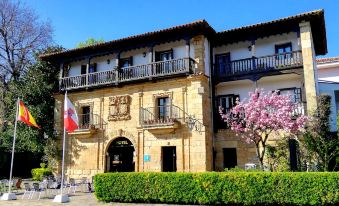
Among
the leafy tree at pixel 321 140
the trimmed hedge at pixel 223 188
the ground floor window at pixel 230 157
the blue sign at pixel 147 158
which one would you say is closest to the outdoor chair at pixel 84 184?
the blue sign at pixel 147 158

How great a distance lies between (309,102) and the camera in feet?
53.4

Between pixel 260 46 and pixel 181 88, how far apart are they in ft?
17.4

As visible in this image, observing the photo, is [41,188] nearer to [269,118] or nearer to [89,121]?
[89,121]

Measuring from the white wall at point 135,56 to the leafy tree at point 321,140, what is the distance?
25.0 feet

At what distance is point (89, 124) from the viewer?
68.8 ft

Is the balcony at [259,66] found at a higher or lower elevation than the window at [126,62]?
lower

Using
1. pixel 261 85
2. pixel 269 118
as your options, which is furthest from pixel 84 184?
pixel 261 85

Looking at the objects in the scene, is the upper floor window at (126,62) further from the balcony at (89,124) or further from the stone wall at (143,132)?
the balcony at (89,124)

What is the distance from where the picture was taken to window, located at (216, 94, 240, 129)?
18.8 m

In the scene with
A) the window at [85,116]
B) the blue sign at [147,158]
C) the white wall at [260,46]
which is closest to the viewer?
the white wall at [260,46]

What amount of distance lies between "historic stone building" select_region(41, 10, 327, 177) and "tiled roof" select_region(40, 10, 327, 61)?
2.2 inches

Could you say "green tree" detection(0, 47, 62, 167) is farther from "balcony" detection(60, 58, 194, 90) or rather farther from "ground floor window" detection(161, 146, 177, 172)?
"ground floor window" detection(161, 146, 177, 172)

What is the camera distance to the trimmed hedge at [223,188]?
10.3 m

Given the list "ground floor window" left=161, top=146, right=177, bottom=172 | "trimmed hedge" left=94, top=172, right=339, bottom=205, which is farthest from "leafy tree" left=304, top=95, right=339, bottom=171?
"ground floor window" left=161, top=146, right=177, bottom=172
